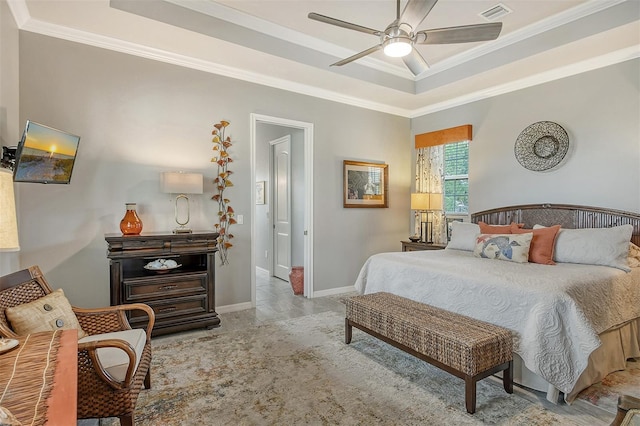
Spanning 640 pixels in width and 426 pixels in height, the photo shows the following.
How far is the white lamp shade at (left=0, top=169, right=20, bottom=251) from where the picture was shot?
1.54 m

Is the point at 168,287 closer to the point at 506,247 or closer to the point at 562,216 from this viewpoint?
the point at 506,247

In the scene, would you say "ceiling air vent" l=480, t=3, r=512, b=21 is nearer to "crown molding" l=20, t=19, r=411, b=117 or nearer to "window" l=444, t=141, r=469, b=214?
"window" l=444, t=141, r=469, b=214

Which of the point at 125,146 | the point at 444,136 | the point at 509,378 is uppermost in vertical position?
the point at 444,136

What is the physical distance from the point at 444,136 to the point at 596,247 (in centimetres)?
273

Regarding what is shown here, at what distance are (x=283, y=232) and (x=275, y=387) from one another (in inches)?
153

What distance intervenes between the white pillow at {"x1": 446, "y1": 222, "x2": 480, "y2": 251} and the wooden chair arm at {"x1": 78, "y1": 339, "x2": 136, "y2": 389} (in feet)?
11.9

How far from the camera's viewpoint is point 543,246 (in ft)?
11.2

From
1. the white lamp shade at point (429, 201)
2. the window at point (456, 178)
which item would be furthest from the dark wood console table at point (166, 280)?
the window at point (456, 178)

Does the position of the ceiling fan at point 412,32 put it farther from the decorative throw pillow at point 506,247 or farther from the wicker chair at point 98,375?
the wicker chair at point 98,375

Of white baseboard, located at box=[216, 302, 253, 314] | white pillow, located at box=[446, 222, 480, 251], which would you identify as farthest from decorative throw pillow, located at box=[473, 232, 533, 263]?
white baseboard, located at box=[216, 302, 253, 314]

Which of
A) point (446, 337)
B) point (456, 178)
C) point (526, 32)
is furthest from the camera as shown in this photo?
point (456, 178)

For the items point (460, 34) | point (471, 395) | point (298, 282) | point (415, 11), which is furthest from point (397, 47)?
point (298, 282)

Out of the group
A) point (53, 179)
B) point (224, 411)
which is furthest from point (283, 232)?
point (224, 411)

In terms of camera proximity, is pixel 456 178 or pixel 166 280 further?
pixel 456 178
